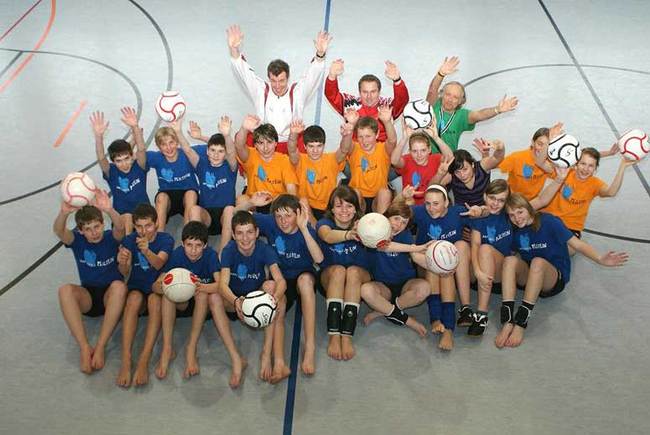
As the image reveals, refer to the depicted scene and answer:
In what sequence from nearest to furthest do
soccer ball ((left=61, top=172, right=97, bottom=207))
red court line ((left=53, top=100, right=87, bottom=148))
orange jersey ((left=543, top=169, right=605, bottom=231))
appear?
soccer ball ((left=61, top=172, right=97, bottom=207))
orange jersey ((left=543, top=169, right=605, bottom=231))
red court line ((left=53, top=100, right=87, bottom=148))

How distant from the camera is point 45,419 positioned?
420 cm

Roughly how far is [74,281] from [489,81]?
5.32 meters

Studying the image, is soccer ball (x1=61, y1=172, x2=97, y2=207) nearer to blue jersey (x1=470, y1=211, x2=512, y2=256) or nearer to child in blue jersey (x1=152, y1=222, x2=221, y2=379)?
child in blue jersey (x1=152, y1=222, x2=221, y2=379)

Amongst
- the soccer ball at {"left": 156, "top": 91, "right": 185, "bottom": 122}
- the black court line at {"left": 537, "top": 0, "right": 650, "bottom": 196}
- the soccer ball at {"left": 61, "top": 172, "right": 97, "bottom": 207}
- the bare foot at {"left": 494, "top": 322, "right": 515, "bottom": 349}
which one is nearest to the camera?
the bare foot at {"left": 494, "top": 322, "right": 515, "bottom": 349}

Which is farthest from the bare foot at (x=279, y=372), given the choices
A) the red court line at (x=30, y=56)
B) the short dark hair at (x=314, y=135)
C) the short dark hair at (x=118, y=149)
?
the red court line at (x=30, y=56)

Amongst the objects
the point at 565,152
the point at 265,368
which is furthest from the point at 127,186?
the point at 565,152

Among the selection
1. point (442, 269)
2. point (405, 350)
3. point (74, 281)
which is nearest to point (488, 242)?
point (442, 269)

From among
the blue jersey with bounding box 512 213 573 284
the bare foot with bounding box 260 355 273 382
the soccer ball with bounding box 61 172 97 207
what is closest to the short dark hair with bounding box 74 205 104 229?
the soccer ball with bounding box 61 172 97 207

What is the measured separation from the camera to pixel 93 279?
4832 millimetres

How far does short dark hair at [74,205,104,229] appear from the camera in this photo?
4.68 metres

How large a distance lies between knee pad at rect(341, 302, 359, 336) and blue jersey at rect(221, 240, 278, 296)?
1.96 feet

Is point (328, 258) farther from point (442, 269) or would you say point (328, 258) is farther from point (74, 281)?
point (74, 281)

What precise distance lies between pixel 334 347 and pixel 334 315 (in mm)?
218

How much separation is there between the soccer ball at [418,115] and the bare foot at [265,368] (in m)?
2.22
